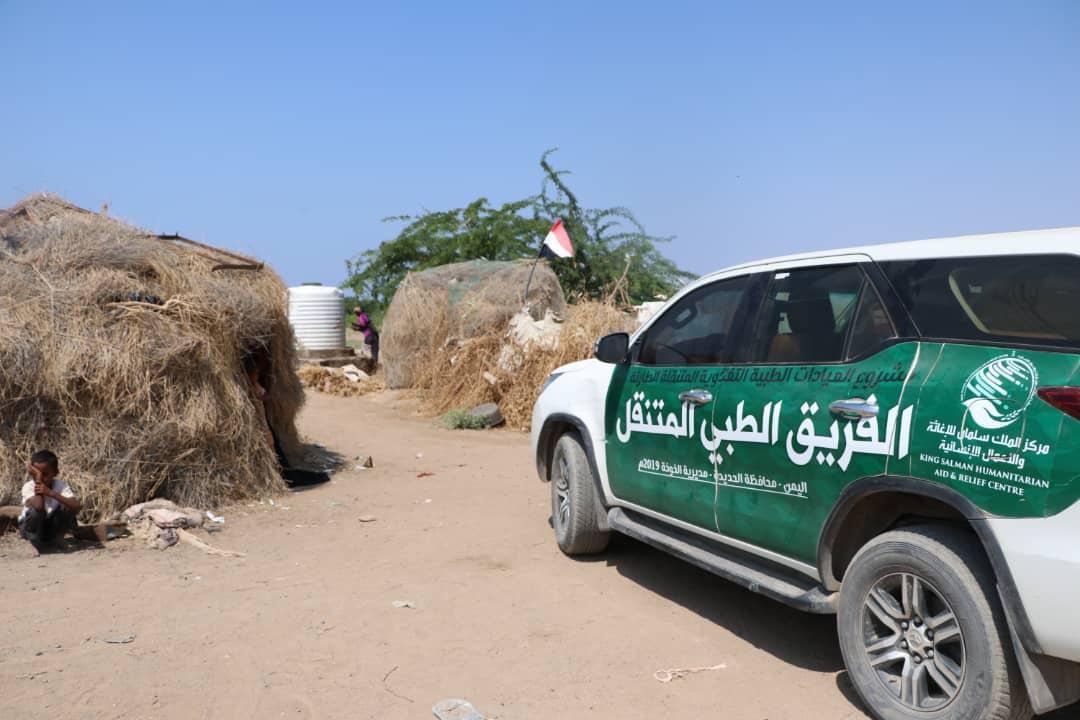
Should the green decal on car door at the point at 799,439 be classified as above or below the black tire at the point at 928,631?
above

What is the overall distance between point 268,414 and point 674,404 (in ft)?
21.7

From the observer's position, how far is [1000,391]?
3.26 metres

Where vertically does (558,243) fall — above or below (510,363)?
above

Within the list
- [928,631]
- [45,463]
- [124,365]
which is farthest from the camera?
[124,365]

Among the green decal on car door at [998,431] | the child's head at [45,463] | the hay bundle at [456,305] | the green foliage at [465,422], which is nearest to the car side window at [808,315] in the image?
the green decal on car door at [998,431]

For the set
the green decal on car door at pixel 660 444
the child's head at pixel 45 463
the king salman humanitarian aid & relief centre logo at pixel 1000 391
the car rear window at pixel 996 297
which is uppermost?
the car rear window at pixel 996 297

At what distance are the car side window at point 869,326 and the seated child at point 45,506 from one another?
5.96 metres

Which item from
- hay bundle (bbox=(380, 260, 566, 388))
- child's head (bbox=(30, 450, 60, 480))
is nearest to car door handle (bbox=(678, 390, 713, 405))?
child's head (bbox=(30, 450, 60, 480))

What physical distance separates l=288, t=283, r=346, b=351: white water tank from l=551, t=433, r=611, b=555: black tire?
16.9m

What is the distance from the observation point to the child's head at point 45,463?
22.5 ft

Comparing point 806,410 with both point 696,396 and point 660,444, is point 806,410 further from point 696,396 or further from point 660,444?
point 660,444

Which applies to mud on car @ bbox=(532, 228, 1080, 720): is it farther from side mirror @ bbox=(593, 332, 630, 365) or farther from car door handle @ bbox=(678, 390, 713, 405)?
side mirror @ bbox=(593, 332, 630, 365)

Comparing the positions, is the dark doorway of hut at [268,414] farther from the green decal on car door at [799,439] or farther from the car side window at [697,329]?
the green decal on car door at [799,439]

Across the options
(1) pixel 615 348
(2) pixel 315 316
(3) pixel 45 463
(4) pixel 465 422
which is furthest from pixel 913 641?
(2) pixel 315 316
